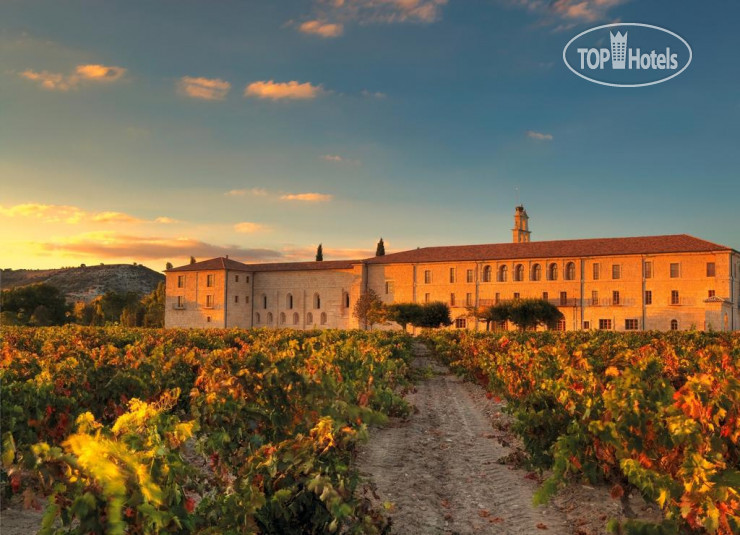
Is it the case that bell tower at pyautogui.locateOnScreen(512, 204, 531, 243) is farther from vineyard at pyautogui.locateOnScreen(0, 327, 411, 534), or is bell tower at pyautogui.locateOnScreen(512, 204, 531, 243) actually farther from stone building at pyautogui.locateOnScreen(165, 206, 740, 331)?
vineyard at pyautogui.locateOnScreen(0, 327, 411, 534)

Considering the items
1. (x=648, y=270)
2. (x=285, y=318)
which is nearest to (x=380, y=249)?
(x=285, y=318)

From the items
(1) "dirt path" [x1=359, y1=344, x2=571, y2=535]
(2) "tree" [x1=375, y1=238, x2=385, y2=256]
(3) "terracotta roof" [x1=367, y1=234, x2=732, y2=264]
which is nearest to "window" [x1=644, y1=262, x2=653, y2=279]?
(3) "terracotta roof" [x1=367, y1=234, x2=732, y2=264]

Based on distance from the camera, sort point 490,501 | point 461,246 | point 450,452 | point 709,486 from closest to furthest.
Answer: point 709,486 → point 490,501 → point 450,452 → point 461,246

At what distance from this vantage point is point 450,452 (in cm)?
962

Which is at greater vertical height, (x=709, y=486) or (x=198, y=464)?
(x=709, y=486)

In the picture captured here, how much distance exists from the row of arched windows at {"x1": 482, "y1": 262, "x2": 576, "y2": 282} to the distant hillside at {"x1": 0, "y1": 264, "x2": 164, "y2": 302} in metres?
83.2

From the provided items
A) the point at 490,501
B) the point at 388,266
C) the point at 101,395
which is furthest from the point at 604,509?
the point at 388,266

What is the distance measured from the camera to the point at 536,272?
59812 millimetres

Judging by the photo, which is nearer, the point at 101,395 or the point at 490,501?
the point at 490,501

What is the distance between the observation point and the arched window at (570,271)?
5812 centimetres

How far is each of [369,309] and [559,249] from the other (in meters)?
19.5

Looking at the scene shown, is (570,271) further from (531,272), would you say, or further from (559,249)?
(531,272)

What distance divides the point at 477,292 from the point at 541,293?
6240mm

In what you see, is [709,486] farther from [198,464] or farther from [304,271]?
[304,271]
